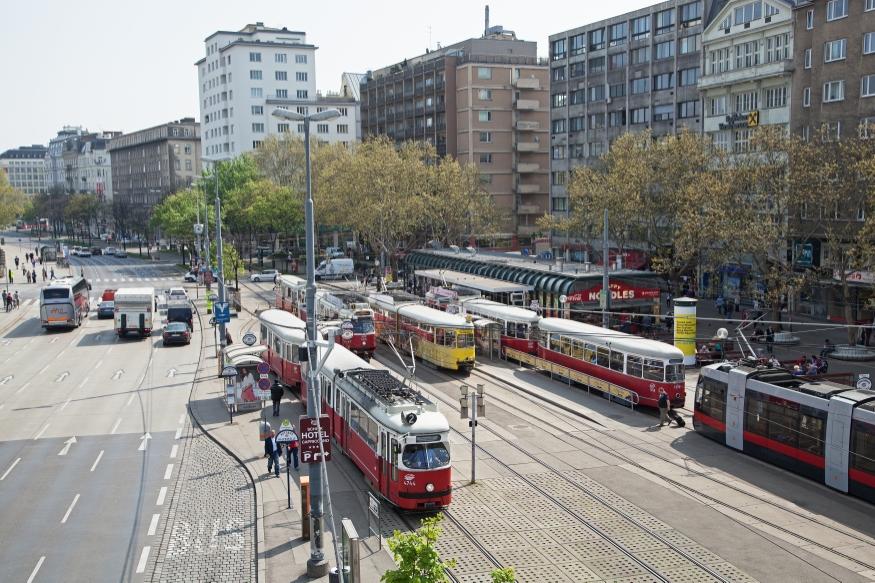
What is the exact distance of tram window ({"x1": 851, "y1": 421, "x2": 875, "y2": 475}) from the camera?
21.3m

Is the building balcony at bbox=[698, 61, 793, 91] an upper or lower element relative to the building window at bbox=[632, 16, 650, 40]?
lower

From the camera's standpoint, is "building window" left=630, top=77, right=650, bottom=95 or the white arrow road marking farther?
"building window" left=630, top=77, right=650, bottom=95

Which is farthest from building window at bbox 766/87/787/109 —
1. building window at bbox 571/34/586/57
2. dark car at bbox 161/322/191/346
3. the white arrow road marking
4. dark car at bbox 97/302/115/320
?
dark car at bbox 97/302/115/320

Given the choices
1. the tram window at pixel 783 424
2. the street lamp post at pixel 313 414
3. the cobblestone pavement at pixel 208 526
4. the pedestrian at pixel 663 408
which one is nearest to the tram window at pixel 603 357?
the pedestrian at pixel 663 408

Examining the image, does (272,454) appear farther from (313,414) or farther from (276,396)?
(276,396)

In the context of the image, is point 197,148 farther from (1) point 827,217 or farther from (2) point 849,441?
(2) point 849,441

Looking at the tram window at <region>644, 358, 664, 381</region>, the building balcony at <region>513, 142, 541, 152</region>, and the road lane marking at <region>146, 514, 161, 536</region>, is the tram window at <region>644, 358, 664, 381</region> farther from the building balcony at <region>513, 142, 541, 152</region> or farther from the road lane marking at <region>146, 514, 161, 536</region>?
the building balcony at <region>513, 142, 541, 152</region>

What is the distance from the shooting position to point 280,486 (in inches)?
923

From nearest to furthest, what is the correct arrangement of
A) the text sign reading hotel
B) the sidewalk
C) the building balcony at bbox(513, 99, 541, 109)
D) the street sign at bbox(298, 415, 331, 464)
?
1. the sidewalk
2. the street sign at bbox(298, 415, 331, 464)
3. the text sign reading hotel
4. the building balcony at bbox(513, 99, 541, 109)

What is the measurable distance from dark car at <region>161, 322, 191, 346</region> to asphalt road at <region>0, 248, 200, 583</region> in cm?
54

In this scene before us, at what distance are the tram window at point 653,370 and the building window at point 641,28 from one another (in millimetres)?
52736

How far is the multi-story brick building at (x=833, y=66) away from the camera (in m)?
47.7

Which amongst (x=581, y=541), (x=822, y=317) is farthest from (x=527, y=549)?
(x=822, y=317)

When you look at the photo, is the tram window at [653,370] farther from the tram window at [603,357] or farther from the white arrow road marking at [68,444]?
the white arrow road marking at [68,444]
